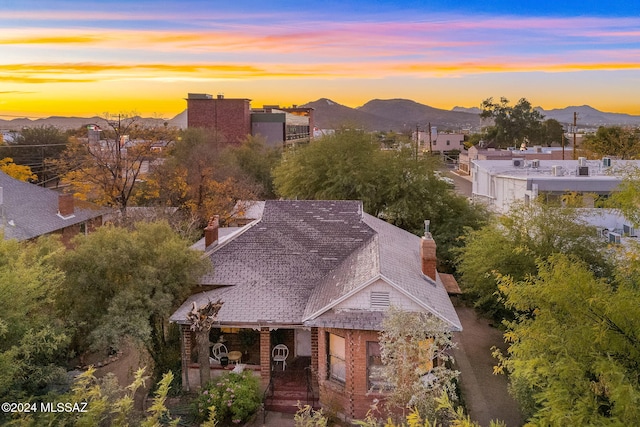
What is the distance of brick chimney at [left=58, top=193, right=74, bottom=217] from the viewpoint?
33.4 meters

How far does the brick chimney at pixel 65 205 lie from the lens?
33.4 meters

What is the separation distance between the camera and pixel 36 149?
2724 inches

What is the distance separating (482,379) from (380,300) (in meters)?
6.16

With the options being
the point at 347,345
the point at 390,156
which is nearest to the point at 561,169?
the point at 390,156

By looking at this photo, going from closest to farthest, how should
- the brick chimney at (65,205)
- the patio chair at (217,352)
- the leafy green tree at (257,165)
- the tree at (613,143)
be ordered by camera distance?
1. the patio chair at (217,352)
2. the brick chimney at (65,205)
3. the leafy green tree at (257,165)
4. the tree at (613,143)

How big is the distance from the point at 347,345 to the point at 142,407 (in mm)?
7088

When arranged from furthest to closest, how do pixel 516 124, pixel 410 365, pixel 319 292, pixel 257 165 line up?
pixel 516 124
pixel 257 165
pixel 319 292
pixel 410 365

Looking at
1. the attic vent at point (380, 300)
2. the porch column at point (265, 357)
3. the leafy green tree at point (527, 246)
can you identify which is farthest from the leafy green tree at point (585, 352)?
the leafy green tree at point (527, 246)

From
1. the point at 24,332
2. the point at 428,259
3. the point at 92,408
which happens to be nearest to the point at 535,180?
the point at 428,259

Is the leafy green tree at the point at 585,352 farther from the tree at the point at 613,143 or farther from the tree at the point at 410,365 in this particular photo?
the tree at the point at 613,143

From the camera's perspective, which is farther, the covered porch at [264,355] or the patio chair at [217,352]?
the patio chair at [217,352]

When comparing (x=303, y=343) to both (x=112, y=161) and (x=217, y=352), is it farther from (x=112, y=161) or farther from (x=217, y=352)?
(x=112, y=161)

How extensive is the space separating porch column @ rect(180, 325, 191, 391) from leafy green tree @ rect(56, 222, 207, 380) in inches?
34.5

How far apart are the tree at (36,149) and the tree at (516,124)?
88.7 metres
